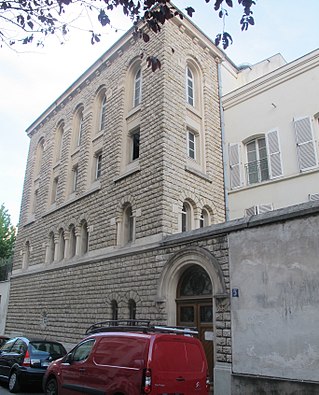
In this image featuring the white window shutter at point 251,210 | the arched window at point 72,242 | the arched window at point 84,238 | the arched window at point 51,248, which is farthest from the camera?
the arched window at point 51,248

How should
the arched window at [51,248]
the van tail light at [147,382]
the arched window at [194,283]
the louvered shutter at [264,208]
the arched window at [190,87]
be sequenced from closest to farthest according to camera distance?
the van tail light at [147,382] < the arched window at [194,283] < the louvered shutter at [264,208] < the arched window at [190,87] < the arched window at [51,248]

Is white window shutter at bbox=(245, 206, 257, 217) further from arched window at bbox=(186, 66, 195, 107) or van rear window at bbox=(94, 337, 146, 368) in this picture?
van rear window at bbox=(94, 337, 146, 368)

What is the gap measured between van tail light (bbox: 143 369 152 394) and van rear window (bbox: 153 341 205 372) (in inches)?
8.6

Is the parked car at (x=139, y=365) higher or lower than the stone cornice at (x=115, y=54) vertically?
lower

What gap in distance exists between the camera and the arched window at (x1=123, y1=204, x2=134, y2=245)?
15.0 metres

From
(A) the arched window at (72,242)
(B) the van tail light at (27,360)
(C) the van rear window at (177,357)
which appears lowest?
(B) the van tail light at (27,360)

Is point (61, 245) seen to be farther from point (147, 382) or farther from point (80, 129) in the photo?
point (147, 382)

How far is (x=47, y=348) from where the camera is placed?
11203mm

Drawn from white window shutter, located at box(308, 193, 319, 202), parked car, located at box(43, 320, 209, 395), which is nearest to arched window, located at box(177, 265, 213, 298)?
parked car, located at box(43, 320, 209, 395)

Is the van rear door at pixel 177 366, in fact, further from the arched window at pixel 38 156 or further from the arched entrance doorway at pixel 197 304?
the arched window at pixel 38 156

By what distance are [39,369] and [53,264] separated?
29.8 feet

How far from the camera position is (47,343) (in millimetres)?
11375

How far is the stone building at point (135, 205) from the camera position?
11.9 metres

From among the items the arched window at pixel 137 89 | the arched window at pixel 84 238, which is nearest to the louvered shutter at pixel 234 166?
the arched window at pixel 137 89
